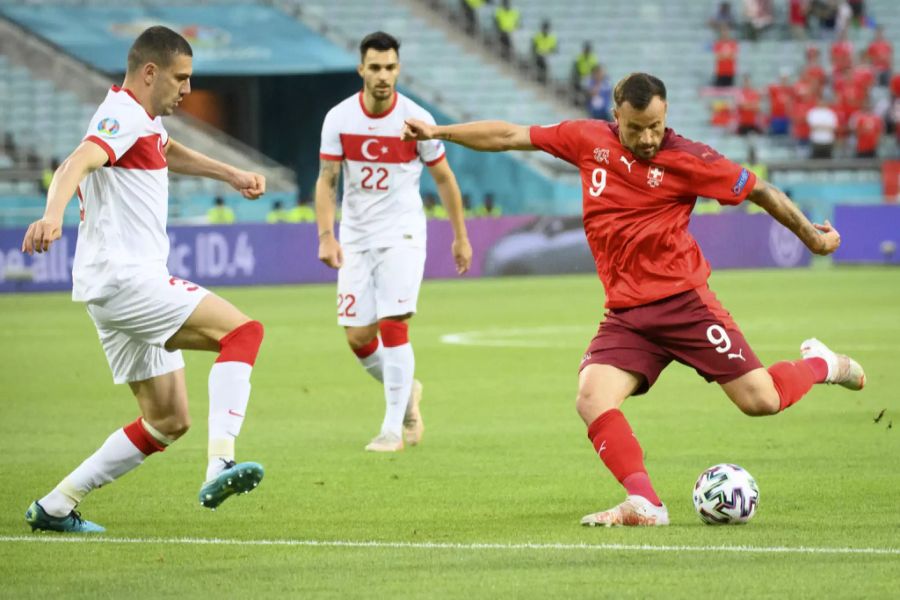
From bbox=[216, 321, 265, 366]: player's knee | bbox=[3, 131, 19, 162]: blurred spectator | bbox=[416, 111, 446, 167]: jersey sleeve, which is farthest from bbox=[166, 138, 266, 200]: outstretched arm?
bbox=[3, 131, 19, 162]: blurred spectator

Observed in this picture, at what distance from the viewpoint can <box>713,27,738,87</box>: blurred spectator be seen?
4006cm

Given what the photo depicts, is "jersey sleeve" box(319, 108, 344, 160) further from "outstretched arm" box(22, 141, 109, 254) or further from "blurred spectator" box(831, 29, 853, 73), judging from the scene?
"blurred spectator" box(831, 29, 853, 73)

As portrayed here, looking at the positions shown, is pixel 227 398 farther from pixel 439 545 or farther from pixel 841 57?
pixel 841 57

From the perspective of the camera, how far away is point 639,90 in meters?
7.41

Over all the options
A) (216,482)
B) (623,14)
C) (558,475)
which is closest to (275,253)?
(623,14)

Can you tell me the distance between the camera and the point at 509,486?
8.84 metres

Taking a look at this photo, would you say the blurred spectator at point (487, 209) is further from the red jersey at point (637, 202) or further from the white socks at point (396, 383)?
the red jersey at point (637, 202)

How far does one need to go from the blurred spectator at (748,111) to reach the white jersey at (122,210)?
32397 millimetres

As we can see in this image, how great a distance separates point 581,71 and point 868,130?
20.8 feet

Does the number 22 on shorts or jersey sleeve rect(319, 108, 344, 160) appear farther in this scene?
the number 22 on shorts

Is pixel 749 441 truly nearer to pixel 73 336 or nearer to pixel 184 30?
pixel 73 336

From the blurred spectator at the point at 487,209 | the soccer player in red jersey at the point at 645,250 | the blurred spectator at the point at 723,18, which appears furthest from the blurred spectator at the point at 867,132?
the soccer player in red jersey at the point at 645,250

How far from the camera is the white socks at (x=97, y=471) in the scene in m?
7.48

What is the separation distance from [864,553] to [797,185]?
31.8 metres
